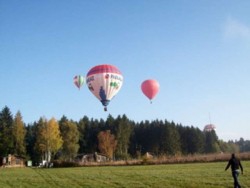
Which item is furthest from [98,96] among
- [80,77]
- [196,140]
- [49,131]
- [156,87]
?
[196,140]

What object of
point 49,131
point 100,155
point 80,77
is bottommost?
point 100,155

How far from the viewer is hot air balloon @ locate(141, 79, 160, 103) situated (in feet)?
161

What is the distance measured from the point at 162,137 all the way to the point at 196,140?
15.8m

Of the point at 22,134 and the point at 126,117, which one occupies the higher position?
the point at 126,117

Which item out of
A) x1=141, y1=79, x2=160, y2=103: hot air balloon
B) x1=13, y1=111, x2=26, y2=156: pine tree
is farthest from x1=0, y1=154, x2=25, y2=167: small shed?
x1=141, y1=79, x2=160, y2=103: hot air balloon

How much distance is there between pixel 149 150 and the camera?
129750 mm

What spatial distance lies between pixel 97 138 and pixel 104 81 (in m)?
83.5

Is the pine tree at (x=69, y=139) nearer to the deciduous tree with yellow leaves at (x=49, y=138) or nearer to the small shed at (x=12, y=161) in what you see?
the deciduous tree with yellow leaves at (x=49, y=138)

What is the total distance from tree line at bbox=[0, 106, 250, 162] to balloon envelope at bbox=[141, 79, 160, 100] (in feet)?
127

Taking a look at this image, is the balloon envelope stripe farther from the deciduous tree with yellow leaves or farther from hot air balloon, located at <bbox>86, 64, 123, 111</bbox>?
the deciduous tree with yellow leaves

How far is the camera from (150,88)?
161 feet

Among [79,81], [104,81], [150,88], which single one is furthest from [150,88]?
[79,81]

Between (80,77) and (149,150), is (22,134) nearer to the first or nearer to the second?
(80,77)

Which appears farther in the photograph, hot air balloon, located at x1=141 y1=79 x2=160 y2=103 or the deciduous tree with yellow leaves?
the deciduous tree with yellow leaves
